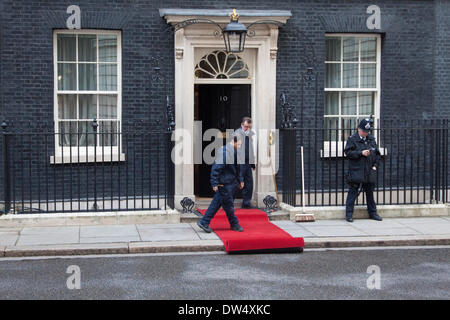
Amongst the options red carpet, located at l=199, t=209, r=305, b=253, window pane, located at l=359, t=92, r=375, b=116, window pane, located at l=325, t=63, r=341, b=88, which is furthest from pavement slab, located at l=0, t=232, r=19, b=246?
window pane, located at l=359, t=92, r=375, b=116

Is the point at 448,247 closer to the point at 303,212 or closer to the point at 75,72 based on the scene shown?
the point at 303,212

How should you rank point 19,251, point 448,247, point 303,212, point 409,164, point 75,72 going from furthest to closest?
point 409,164, point 75,72, point 303,212, point 448,247, point 19,251

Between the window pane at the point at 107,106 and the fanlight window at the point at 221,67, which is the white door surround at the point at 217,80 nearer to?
the fanlight window at the point at 221,67

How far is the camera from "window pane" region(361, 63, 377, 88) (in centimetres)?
1352

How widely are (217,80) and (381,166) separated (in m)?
3.64

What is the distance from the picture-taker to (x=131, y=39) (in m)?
12.4

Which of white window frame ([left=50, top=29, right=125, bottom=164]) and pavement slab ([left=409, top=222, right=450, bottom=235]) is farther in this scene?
white window frame ([left=50, top=29, right=125, bottom=164])

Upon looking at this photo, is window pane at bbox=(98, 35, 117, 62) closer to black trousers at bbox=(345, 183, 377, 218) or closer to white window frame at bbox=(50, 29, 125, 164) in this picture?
white window frame at bbox=(50, 29, 125, 164)

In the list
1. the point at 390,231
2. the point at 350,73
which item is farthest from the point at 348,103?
the point at 390,231

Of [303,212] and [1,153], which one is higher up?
[1,153]

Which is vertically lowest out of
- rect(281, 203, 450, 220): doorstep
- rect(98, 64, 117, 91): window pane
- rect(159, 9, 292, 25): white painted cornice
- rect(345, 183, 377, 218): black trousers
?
rect(281, 203, 450, 220): doorstep

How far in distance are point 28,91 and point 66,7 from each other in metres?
1.64

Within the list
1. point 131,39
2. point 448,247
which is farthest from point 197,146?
point 448,247

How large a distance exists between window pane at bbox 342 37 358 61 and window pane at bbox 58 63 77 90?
5.21 meters
